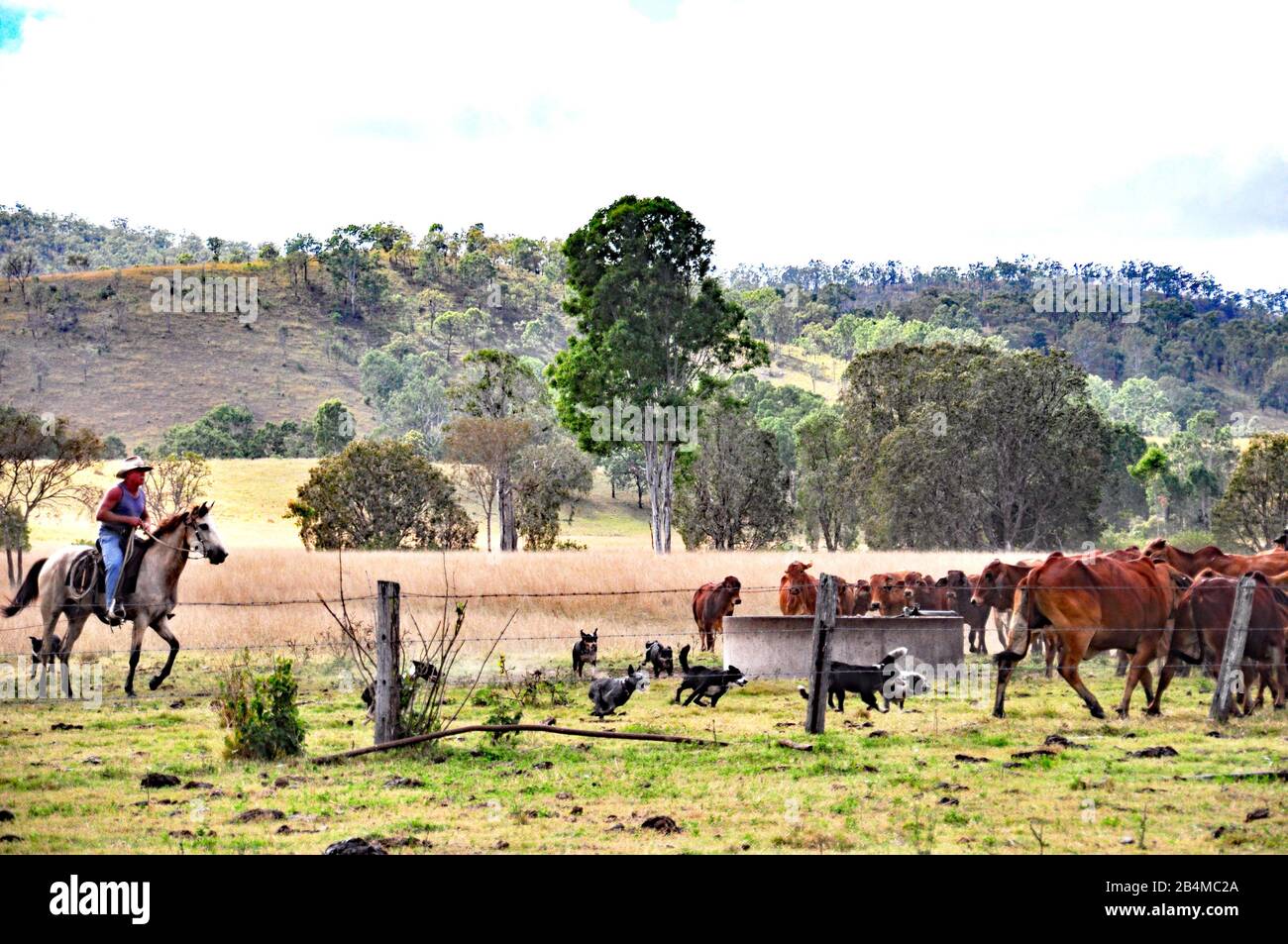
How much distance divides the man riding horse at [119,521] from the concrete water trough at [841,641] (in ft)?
26.2

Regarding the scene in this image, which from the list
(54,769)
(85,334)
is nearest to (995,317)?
(85,334)

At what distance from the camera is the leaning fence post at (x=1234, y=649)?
14016 mm

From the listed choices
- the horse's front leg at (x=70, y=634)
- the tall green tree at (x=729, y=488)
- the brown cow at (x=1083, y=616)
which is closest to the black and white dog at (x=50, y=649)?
the horse's front leg at (x=70, y=634)

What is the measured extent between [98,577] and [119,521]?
3.61 feet

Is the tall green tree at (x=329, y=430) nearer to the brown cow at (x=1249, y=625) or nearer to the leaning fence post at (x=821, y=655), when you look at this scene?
the brown cow at (x=1249, y=625)

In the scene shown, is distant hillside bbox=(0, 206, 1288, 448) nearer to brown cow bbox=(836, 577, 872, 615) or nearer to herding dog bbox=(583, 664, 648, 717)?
brown cow bbox=(836, 577, 872, 615)

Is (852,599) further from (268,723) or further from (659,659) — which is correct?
(268,723)

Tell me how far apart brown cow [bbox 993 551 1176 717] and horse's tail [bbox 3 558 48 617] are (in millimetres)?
12377

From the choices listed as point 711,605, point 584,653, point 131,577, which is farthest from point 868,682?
point 131,577

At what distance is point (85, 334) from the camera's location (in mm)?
125625

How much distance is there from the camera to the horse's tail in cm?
1845

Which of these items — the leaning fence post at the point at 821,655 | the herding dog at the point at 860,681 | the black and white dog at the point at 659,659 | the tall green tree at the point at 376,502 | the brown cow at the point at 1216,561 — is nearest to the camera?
the leaning fence post at the point at 821,655

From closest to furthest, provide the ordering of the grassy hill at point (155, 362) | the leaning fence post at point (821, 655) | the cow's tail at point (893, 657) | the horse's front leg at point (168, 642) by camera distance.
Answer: the leaning fence post at point (821, 655) < the cow's tail at point (893, 657) < the horse's front leg at point (168, 642) < the grassy hill at point (155, 362)
